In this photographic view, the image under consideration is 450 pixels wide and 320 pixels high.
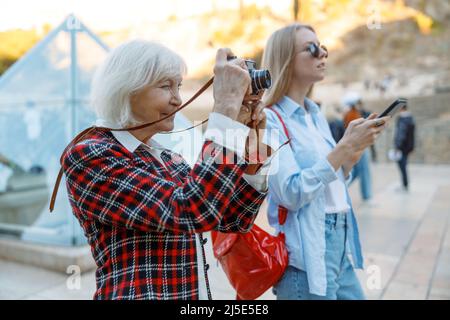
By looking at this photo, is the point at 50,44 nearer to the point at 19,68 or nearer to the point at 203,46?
the point at 19,68

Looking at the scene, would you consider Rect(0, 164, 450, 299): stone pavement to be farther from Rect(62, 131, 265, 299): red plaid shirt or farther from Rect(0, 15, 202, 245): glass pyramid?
Rect(62, 131, 265, 299): red plaid shirt

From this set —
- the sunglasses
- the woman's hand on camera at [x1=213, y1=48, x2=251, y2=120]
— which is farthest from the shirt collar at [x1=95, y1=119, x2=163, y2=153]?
the sunglasses

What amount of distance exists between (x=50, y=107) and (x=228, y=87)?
3.77 metres

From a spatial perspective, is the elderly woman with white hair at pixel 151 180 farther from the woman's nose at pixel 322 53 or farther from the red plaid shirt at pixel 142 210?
the woman's nose at pixel 322 53

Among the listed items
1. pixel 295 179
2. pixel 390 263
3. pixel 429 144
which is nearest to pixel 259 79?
pixel 295 179

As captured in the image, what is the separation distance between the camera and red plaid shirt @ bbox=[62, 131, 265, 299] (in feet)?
3.34

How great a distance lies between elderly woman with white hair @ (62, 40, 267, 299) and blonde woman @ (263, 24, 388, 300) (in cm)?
50

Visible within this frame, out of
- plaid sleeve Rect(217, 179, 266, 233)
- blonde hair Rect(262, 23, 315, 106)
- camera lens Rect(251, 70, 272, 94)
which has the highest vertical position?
blonde hair Rect(262, 23, 315, 106)

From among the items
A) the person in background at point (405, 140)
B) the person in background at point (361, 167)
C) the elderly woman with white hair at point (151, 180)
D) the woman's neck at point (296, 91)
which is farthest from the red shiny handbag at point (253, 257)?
the person in background at point (405, 140)

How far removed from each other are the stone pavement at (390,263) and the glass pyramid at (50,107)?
0.55 meters

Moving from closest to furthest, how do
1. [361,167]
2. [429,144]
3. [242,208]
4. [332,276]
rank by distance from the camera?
1. [242,208]
2. [332,276]
3. [361,167]
4. [429,144]

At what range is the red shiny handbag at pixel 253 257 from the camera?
1727mm

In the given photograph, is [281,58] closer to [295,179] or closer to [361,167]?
[295,179]

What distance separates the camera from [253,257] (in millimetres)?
1739
